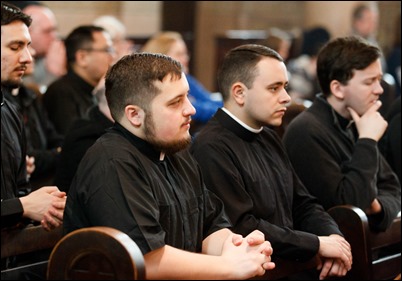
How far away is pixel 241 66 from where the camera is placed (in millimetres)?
3619

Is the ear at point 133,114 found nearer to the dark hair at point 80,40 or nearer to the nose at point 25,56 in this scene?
the nose at point 25,56

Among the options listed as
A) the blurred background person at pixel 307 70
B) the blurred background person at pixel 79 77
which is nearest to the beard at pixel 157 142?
the blurred background person at pixel 79 77

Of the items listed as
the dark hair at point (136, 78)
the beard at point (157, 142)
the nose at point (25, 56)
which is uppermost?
the dark hair at point (136, 78)

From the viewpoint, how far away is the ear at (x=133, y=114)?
9.23 feet

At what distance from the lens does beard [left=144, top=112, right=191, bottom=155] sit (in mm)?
2803

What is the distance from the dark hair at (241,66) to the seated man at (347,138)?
58cm

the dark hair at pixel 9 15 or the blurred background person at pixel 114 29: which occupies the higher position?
the dark hair at pixel 9 15

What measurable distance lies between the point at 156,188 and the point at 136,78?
368mm

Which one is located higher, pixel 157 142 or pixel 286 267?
pixel 157 142

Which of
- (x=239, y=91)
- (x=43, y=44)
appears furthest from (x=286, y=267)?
(x=43, y=44)

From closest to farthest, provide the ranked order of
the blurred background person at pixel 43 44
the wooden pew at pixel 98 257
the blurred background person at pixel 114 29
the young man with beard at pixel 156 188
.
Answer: the wooden pew at pixel 98 257, the young man with beard at pixel 156 188, the blurred background person at pixel 43 44, the blurred background person at pixel 114 29

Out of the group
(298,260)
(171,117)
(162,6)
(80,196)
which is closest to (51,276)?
(80,196)

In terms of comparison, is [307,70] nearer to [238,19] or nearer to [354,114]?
[238,19]

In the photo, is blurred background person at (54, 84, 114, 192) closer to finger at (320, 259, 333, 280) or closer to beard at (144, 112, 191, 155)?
finger at (320, 259, 333, 280)
